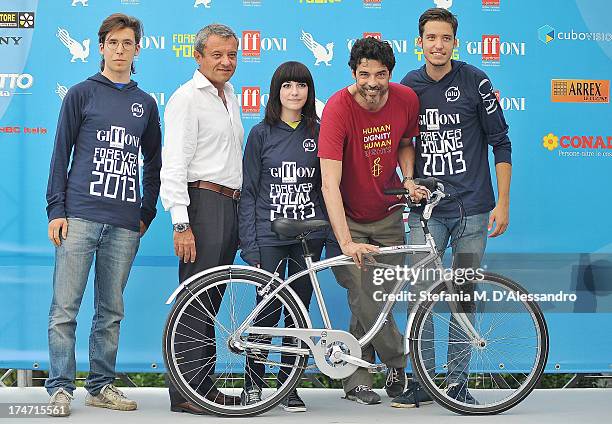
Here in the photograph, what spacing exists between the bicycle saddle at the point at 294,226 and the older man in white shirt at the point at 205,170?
318mm

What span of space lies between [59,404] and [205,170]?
3.96 feet

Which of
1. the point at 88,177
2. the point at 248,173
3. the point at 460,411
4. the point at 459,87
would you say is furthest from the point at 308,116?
the point at 460,411

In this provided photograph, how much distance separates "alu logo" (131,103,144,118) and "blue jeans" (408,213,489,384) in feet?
4.33

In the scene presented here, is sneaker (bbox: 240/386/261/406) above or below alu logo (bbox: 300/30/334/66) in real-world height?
below

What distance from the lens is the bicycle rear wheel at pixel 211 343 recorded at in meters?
4.48

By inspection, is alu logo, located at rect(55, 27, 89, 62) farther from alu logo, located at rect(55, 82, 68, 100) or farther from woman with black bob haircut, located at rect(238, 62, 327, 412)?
woman with black bob haircut, located at rect(238, 62, 327, 412)

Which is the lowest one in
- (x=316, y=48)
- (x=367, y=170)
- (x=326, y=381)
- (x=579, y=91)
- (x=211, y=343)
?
(x=326, y=381)

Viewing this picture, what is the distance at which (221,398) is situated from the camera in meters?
4.60

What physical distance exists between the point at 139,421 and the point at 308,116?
153 centimetres

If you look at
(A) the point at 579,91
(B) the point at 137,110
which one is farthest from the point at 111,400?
(A) the point at 579,91

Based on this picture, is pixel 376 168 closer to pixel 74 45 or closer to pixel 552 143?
pixel 552 143

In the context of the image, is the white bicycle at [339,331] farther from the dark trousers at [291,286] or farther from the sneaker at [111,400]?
the sneaker at [111,400]

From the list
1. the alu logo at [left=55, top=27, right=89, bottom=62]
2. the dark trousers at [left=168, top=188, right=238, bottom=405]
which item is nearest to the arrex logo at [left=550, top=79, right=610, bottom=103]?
the dark trousers at [left=168, top=188, right=238, bottom=405]

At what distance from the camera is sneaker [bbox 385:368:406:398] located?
16.2ft
